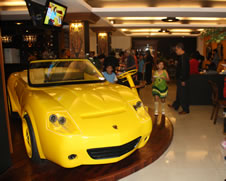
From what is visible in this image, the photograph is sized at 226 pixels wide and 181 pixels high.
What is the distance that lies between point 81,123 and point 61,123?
219 mm

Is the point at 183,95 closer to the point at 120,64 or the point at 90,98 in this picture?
the point at 90,98

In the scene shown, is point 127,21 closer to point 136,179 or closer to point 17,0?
point 17,0

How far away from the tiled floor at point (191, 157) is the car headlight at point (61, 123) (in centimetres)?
90

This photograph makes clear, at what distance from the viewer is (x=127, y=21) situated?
1137cm

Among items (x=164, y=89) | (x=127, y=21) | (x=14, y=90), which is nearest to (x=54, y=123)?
(x=14, y=90)

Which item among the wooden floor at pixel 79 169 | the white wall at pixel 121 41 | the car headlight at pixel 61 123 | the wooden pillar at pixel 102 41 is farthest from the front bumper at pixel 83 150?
the white wall at pixel 121 41

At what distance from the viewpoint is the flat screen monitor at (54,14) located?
5773 mm

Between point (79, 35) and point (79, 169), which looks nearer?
point (79, 169)

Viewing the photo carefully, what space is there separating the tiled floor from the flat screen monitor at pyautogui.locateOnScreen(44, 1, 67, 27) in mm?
4106

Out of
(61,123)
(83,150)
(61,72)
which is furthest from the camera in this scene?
(61,72)

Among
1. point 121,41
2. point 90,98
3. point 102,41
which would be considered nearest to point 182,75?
point 90,98

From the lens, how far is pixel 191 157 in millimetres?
3182

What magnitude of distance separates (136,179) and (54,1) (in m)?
4.91

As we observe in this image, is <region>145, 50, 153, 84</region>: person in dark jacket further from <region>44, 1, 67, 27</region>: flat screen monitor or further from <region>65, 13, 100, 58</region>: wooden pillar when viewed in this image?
<region>44, 1, 67, 27</region>: flat screen monitor
